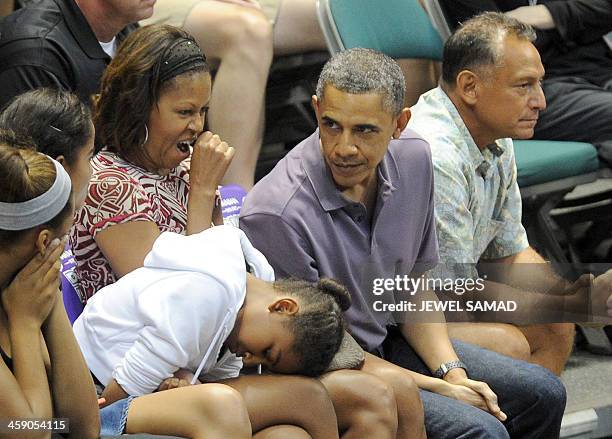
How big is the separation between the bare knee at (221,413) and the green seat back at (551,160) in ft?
6.45

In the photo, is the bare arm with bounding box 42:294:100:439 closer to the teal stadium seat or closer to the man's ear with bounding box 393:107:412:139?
the man's ear with bounding box 393:107:412:139

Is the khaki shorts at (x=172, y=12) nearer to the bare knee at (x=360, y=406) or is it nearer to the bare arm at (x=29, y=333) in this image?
the bare knee at (x=360, y=406)

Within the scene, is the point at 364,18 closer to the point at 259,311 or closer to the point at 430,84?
the point at 430,84

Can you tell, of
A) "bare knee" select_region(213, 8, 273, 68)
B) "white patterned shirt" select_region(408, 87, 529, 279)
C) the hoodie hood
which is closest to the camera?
the hoodie hood

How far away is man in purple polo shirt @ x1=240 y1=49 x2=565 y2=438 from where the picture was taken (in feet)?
9.75

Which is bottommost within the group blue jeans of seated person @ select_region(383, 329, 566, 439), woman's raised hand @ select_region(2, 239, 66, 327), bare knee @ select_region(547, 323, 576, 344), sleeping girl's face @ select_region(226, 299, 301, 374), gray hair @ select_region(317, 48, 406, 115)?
bare knee @ select_region(547, 323, 576, 344)

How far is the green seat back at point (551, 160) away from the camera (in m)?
4.15

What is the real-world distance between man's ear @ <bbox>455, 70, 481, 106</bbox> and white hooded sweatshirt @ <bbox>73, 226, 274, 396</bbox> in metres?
1.14

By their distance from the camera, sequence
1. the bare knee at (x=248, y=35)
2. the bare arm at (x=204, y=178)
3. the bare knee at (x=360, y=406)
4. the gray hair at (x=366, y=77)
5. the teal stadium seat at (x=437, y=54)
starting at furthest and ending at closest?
the teal stadium seat at (x=437, y=54)
the bare knee at (x=248, y=35)
the gray hair at (x=366, y=77)
the bare arm at (x=204, y=178)
the bare knee at (x=360, y=406)

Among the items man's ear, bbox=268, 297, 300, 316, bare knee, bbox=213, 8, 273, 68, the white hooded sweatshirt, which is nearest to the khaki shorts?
bare knee, bbox=213, 8, 273, 68

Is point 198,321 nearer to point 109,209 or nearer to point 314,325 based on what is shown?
point 314,325

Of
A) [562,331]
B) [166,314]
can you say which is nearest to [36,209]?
[166,314]

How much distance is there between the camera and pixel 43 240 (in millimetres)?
2320

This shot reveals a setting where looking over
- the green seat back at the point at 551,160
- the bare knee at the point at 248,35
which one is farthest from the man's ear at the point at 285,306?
the green seat back at the point at 551,160
